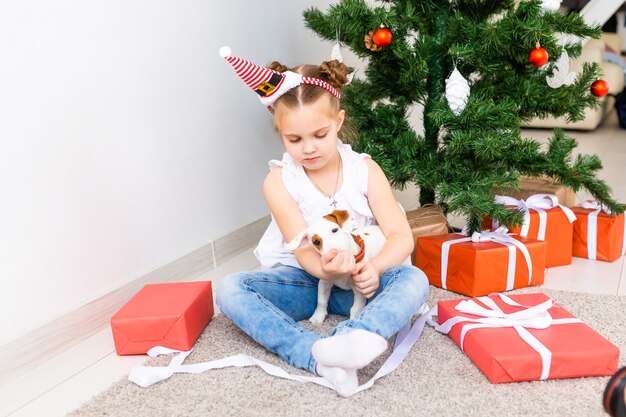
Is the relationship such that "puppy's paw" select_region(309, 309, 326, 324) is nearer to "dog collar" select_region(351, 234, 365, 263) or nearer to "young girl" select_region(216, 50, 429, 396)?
"young girl" select_region(216, 50, 429, 396)

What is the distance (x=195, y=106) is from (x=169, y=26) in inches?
8.1

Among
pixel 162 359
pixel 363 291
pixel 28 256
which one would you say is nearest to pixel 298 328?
pixel 363 291

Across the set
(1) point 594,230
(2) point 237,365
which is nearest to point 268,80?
(2) point 237,365

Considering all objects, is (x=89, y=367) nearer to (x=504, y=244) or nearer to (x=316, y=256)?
(x=316, y=256)

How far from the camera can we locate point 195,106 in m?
1.51

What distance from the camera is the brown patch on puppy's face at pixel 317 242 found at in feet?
3.44

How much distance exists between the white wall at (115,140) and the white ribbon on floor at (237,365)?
267 mm

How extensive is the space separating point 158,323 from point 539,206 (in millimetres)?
981

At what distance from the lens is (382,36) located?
128 cm

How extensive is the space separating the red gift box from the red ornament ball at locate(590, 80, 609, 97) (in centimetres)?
105

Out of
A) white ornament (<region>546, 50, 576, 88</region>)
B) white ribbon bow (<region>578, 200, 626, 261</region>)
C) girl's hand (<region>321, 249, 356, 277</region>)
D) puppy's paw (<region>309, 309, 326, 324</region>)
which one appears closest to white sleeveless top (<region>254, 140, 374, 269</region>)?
puppy's paw (<region>309, 309, 326, 324</region>)

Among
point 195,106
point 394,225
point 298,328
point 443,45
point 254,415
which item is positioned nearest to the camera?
point 254,415

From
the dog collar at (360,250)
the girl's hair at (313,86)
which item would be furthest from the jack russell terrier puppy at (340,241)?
the girl's hair at (313,86)

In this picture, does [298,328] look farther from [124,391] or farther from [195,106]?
[195,106]
